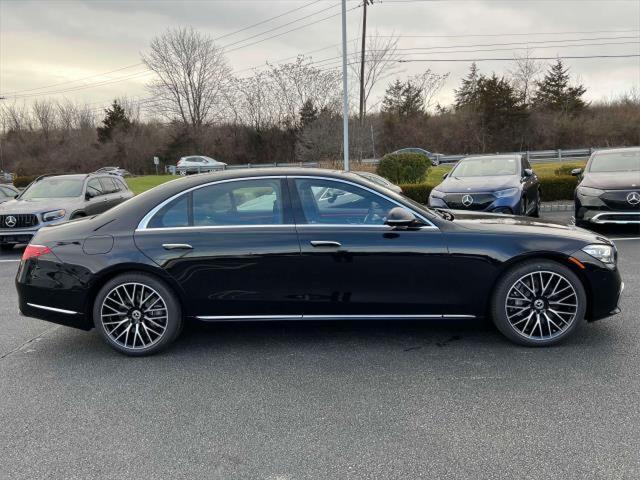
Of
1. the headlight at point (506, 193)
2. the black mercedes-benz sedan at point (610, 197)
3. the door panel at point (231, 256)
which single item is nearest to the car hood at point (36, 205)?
the door panel at point (231, 256)

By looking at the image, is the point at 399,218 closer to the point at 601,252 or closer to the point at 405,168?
the point at 601,252

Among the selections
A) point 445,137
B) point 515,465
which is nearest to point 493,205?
point 515,465

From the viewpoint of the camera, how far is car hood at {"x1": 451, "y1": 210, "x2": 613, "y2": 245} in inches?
163

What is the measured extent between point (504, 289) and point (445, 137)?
44.4m

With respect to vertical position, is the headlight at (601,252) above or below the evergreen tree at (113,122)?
below

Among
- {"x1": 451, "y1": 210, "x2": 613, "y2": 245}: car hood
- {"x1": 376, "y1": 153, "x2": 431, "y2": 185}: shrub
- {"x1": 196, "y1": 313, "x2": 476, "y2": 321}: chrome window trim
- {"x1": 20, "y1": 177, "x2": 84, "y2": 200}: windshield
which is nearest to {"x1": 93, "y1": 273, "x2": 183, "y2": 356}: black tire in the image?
{"x1": 196, "y1": 313, "x2": 476, "y2": 321}: chrome window trim

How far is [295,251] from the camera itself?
406cm

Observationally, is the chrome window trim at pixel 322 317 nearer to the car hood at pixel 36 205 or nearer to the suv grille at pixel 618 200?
the suv grille at pixel 618 200

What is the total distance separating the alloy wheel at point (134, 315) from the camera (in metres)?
4.15

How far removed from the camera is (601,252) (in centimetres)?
413

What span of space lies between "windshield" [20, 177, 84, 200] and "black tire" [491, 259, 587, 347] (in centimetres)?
952

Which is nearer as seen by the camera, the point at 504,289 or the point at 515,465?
the point at 515,465

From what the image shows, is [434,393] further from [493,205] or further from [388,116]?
[388,116]

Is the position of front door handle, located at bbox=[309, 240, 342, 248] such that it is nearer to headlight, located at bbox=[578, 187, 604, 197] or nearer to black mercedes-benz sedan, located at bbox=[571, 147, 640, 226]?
black mercedes-benz sedan, located at bbox=[571, 147, 640, 226]
